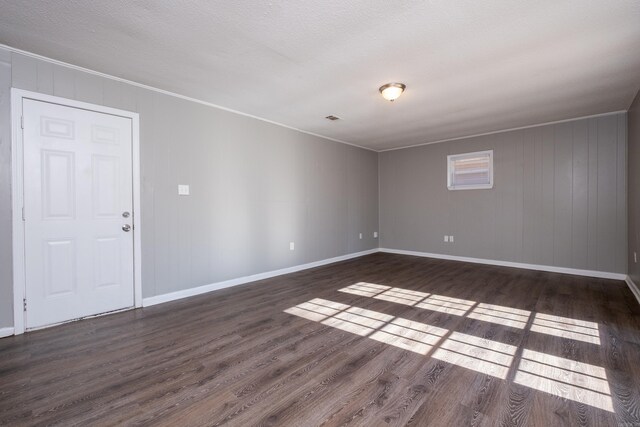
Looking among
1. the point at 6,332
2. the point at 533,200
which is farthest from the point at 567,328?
the point at 6,332

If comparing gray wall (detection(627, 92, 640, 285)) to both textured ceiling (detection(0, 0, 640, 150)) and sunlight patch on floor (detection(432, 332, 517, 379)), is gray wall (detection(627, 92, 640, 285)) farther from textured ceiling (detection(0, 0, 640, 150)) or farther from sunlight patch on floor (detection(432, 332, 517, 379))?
sunlight patch on floor (detection(432, 332, 517, 379))

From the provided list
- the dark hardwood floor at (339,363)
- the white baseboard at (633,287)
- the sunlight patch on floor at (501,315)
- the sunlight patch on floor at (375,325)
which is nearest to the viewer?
the dark hardwood floor at (339,363)

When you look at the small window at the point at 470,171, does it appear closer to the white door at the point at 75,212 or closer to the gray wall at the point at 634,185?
the gray wall at the point at 634,185

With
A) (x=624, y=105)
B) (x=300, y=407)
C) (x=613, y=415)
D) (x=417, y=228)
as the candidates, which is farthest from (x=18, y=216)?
(x=624, y=105)

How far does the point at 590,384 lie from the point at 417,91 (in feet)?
10.2

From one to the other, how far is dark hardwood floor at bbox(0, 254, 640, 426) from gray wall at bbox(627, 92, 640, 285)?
631 mm

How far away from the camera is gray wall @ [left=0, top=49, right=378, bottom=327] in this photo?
2811 millimetres

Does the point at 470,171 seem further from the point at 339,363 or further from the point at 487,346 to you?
the point at 339,363

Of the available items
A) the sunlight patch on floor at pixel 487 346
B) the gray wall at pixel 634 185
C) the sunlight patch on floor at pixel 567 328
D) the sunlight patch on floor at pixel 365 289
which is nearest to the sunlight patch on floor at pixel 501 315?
the sunlight patch on floor at pixel 487 346

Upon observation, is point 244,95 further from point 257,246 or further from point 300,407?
point 300,407

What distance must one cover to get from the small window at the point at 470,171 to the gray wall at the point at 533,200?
116mm

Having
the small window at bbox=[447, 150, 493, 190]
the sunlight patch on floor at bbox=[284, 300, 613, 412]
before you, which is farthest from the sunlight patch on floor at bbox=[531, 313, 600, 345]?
the small window at bbox=[447, 150, 493, 190]

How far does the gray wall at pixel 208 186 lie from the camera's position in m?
2.81

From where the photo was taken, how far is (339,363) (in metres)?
2.12
